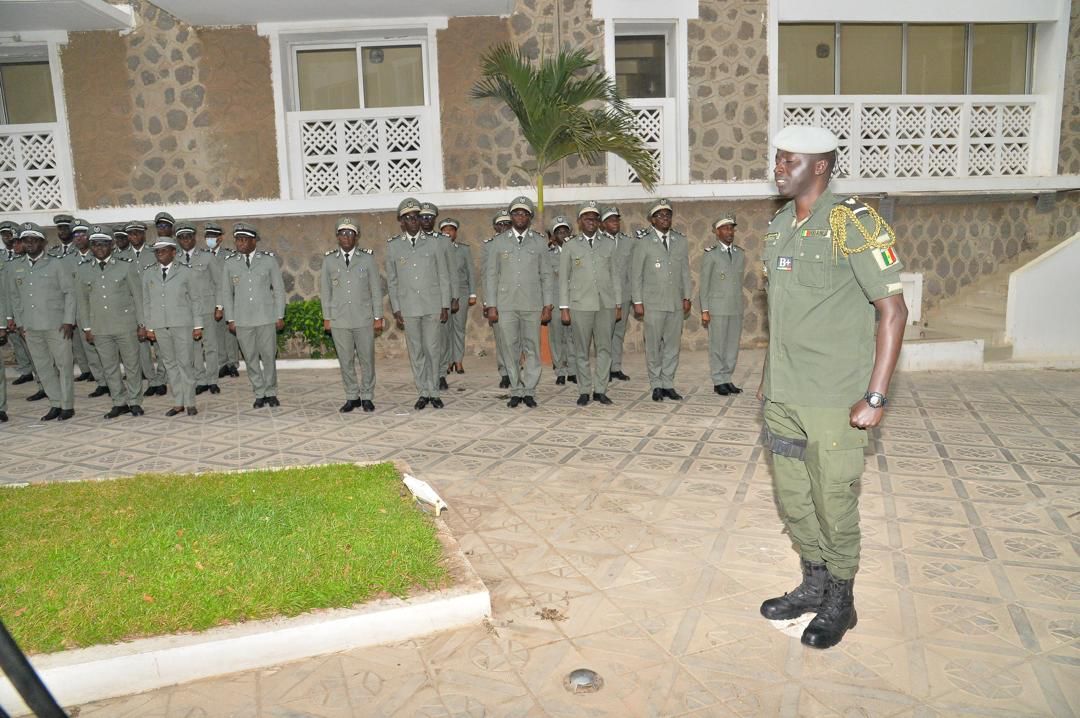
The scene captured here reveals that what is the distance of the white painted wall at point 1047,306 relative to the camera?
9.98 metres

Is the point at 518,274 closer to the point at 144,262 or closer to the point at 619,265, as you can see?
the point at 619,265

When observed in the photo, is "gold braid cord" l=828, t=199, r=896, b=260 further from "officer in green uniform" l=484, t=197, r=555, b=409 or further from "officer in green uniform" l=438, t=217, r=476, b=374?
"officer in green uniform" l=438, t=217, r=476, b=374

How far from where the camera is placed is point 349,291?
825cm

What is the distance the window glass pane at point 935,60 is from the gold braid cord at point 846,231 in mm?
10532

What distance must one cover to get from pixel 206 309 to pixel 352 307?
2.09 m

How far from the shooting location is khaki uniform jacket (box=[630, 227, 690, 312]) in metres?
8.41

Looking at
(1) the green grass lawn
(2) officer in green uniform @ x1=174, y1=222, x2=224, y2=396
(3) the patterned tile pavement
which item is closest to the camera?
(3) the patterned tile pavement

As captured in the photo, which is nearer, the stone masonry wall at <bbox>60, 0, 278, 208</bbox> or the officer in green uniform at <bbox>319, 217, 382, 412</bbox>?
the officer in green uniform at <bbox>319, 217, 382, 412</bbox>

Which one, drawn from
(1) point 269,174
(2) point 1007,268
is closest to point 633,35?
(1) point 269,174

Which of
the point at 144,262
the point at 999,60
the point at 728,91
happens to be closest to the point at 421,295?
the point at 144,262

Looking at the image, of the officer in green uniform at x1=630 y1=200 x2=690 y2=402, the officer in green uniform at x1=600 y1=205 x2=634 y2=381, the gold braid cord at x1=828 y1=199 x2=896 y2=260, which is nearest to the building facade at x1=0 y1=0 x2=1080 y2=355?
A: the officer in green uniform at x1=600 y1=205 x2=634 y2=381

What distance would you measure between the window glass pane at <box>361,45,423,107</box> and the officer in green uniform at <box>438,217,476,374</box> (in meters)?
2.36

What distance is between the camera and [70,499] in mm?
5230

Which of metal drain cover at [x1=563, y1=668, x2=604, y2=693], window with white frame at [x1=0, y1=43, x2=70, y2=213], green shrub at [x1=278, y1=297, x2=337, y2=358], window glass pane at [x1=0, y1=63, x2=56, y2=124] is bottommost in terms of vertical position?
metal drain cover at [x1=563, y1=668, x2=604, y2=693]
